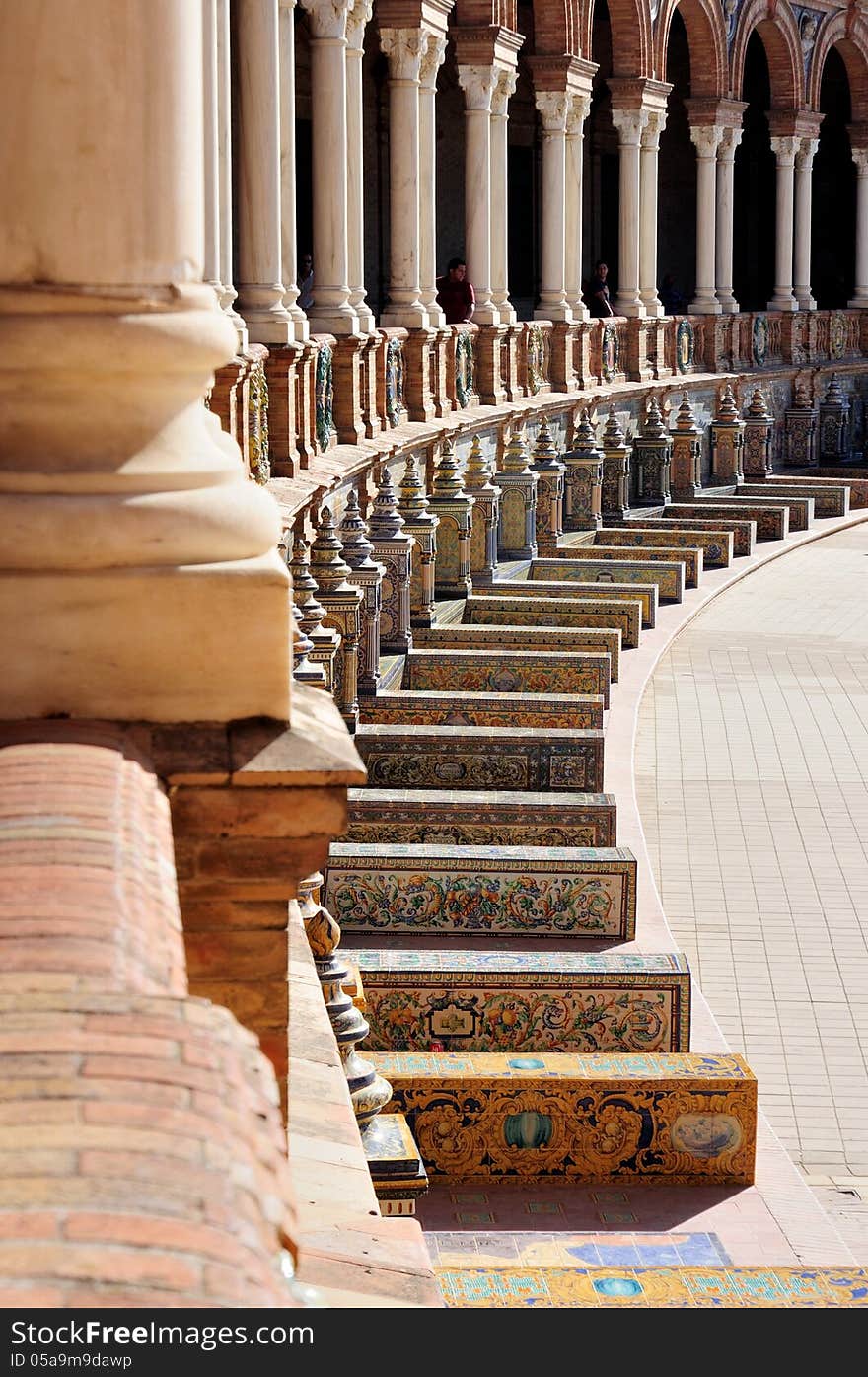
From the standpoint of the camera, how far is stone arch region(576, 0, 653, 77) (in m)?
22.8

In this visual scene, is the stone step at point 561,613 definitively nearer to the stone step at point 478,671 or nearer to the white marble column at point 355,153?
the stone step at point 478,671

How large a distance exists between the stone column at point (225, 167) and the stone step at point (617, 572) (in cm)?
671

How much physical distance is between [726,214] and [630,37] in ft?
11.4

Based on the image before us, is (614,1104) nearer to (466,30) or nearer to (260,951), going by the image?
(260,951)

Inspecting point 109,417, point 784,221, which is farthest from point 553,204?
point 109,417

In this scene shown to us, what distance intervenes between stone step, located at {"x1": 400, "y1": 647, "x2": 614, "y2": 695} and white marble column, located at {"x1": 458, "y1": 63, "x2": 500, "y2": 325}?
6.82m

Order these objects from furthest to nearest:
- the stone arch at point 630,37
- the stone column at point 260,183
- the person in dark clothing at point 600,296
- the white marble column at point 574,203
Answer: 1. the person in dark clothing at point 600,296
2. the stone arch at point 630,37
3. the white marble column at point 574,203
4. the stone column at point 260,183

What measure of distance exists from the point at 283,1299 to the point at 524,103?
26.2 metres

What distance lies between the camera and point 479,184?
738 inches

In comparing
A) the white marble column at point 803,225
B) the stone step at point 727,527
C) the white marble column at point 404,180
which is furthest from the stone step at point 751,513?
the white marble column at point 803,225

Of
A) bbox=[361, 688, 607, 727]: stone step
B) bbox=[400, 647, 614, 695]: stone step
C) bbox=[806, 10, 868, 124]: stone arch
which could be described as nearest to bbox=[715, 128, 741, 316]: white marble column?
bbox=[806, 10, 868, 124]: stone arch

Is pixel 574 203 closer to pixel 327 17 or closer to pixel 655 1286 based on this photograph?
pixel 327 17

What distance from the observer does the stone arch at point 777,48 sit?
1016 inches

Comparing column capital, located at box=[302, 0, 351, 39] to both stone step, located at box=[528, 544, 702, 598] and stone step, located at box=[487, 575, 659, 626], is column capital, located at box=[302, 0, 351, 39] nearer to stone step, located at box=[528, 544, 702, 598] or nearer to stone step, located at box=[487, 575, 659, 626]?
stone step, located at box=[487, 575, 659, 626]
